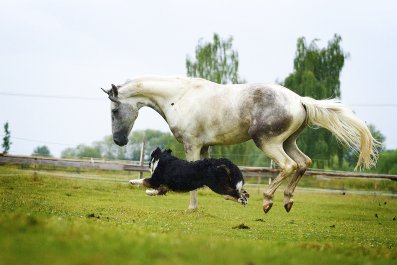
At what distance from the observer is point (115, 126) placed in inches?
473

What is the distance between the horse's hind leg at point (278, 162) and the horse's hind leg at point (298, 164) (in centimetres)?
25

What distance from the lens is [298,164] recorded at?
35.0ft

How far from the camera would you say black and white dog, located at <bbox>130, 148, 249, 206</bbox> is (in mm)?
9102

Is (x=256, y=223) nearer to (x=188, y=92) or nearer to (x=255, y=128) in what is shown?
(x=255, y=128)

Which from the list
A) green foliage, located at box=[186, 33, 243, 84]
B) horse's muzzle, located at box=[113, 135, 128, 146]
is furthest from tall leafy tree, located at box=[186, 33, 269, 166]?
horse's muzzle, located at box=[113, 135, 128, 146]

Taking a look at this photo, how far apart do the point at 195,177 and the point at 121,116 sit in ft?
10.4

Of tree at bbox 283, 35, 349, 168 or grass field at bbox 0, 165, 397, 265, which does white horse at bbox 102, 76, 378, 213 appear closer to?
grass field at bbox 0, 165, 397, 265

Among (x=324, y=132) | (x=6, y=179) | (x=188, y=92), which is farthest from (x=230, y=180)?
(x=324, y=132)

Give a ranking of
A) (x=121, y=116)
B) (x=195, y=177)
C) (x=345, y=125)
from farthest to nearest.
Result: (x=121, y=116), (x=345, y=125), (x=195, y=177)

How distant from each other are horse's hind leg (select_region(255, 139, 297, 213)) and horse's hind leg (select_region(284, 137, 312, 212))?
25cm

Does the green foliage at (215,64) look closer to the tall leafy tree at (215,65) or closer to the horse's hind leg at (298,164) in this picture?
the tall leafy tree at (215,65)

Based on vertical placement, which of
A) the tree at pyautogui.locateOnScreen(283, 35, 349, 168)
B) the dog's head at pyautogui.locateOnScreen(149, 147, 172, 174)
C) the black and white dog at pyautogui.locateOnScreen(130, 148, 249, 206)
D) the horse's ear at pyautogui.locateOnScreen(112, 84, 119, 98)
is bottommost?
the black and white dog at pyautogui.locateOnScreen(130, 148, 249, 206)

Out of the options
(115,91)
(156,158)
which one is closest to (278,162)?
(156,158)

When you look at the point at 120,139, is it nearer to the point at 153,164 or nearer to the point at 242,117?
the point at 153,164
